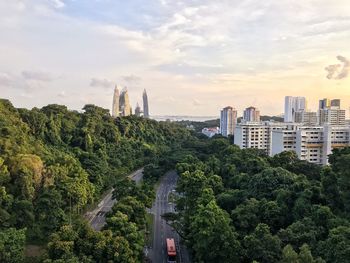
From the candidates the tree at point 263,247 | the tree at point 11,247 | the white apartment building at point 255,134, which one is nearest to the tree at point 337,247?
the tree at point 263,247

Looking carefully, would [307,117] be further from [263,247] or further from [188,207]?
[263,247]

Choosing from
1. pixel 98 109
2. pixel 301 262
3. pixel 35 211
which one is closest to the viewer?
pixel 301 262

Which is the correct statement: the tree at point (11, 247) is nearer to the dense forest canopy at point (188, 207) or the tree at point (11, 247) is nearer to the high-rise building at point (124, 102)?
the dense forest canopy at point (188, 207)

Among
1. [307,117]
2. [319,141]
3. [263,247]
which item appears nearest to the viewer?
[263,247]

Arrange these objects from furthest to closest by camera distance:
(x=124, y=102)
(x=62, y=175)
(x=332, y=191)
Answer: (x=124, y=102), (x=62, y=175), (x=332, y=191)

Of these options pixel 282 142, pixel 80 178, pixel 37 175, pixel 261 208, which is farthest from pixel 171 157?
pixel 261 208

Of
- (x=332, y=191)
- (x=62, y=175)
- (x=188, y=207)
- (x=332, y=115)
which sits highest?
(x=332, y=115)

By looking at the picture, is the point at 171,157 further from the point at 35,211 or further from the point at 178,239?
the point at 35,211

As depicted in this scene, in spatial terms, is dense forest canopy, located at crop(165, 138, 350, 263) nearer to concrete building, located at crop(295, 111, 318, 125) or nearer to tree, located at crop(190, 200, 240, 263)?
tree, located at crop(190, 200, 240, 263)

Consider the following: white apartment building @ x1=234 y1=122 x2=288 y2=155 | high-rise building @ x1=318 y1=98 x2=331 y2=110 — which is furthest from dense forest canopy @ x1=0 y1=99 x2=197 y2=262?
high-rise building @ x1=318 y1=98 x2=331 y2=110

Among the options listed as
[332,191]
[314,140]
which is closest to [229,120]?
[314,140]

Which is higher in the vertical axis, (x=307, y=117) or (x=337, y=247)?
(x=307, y=117)
